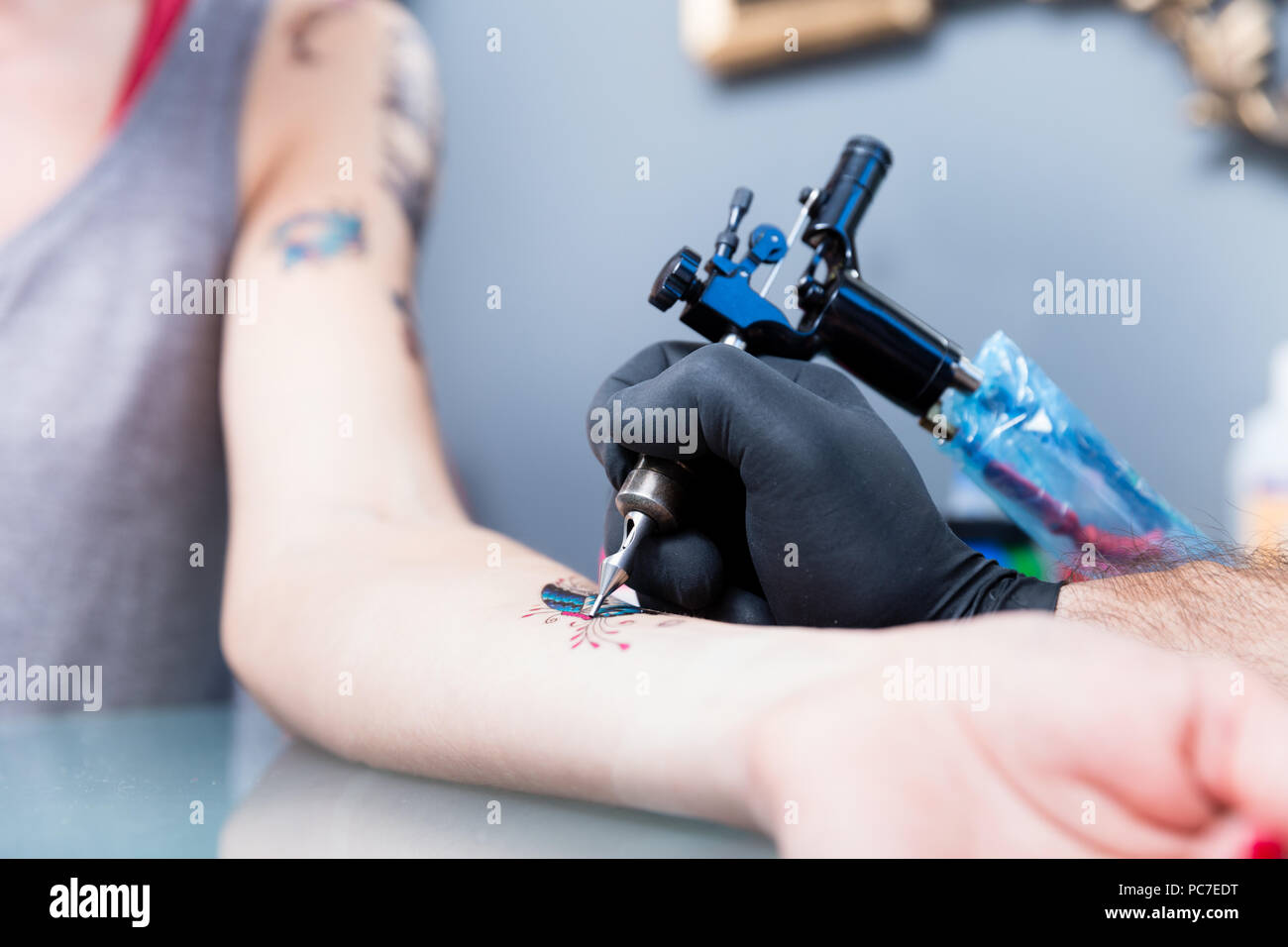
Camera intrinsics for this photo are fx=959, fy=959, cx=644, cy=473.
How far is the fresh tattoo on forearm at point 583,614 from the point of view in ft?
1.89

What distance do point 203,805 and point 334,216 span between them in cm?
77

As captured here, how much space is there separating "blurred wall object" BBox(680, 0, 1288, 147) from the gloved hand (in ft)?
2.55

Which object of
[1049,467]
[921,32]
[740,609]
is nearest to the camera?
[740,609]

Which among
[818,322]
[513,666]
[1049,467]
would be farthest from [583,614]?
[1049,467]

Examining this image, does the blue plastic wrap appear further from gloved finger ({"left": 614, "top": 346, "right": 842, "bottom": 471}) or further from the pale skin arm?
the pale skin arm

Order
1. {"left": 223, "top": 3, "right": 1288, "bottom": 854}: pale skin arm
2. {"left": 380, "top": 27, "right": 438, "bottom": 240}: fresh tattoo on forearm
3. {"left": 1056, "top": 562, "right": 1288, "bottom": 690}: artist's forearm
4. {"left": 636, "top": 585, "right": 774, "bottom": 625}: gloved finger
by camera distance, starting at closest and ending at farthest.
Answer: {"left": 223, "top": 3, "right": 1288, "bottom": 854}: pale skin arm < {"left": 1056, "top": 562, "right": 1288, "bottom": 690}: artist's forearm < {"left": 636, "top": 585, "right": 774, "bottom": 625}: gloved finger < {"left": 380, "top": 27, "right": 438, "bottom": 240}: fresh tattoo on forearm

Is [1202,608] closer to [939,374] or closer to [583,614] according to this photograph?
[939,374]

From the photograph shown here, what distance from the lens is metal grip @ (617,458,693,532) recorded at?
1.90 ft

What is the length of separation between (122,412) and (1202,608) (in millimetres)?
1111

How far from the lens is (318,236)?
111 centimetres

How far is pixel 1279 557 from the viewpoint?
625 mm

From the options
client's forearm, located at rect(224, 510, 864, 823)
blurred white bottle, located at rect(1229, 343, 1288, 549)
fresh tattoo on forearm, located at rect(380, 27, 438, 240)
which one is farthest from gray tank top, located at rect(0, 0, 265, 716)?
blurred white bottle, located at rect(1229, 343, 1288, 549)

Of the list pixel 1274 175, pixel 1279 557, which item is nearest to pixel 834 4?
pixel 1274 175
